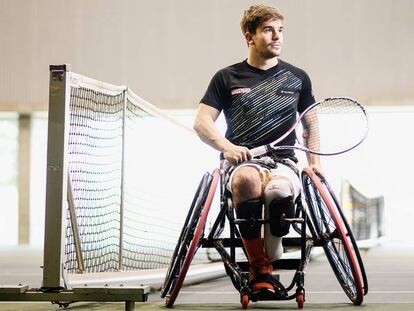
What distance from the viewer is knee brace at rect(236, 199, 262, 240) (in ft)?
13.0

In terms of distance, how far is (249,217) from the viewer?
3.98 metres

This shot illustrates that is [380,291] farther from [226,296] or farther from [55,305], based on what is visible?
[55,305]

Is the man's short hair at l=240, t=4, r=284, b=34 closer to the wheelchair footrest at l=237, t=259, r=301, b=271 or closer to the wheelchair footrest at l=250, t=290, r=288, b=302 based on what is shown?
the wheelchair footrest at l=237, t=259, r=301, b=271

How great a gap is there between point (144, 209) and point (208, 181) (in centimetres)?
606

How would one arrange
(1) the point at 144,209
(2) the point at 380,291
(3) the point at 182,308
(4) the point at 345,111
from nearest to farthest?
(3) the point at 182,308 → (4) the point at 345,111 → (2) the point at 380,291 → (1) the point at 144,209

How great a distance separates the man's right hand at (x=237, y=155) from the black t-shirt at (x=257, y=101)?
0.30 m

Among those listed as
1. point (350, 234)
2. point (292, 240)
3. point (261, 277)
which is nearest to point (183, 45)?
point (292, 240)

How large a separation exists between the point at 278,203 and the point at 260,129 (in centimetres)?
50

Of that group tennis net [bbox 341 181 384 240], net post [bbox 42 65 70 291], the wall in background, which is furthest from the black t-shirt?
the wall in background

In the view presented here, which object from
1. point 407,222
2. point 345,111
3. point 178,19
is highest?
point 178,19

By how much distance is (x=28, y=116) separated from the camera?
19.3 metres

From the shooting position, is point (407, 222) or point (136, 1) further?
point (407, 222)

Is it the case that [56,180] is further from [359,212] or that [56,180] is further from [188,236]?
[359,212]

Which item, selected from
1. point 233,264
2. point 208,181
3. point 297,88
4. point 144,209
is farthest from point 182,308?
point 144,209
